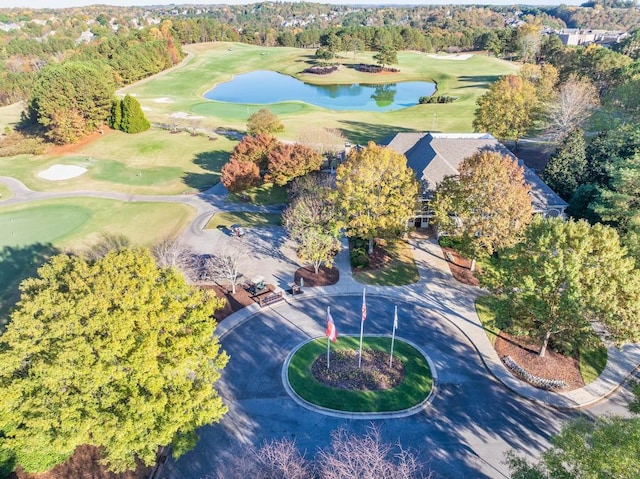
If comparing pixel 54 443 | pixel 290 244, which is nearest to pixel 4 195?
pixel 290 244

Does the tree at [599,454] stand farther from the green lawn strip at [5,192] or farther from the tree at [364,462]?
the green lawn strip at [5,192]

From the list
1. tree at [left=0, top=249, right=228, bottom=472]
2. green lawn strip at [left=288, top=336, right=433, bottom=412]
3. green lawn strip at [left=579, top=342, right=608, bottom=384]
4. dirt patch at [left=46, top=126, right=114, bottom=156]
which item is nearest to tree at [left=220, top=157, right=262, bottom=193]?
green lawn strip at [left=288, top=336, right=433, bottom=412]

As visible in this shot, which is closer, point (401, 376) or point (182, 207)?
point (401, 376)

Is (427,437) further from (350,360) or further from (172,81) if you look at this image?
(172,81)

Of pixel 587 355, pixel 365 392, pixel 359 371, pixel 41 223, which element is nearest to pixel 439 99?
pixel 587 355

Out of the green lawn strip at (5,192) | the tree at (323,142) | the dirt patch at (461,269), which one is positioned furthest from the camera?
the tree at (323,142)

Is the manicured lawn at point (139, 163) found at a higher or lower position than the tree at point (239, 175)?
lower

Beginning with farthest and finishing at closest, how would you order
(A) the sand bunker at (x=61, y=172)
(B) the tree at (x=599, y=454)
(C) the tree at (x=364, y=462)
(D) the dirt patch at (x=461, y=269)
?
1. (A) the sand bunker at (x=61, y=172)
2. (D) the dirt patch at (x=461, y=269)
3. (C) the tree at (x=364, y=462)
4. (B) the tree at (x=599, y=454)

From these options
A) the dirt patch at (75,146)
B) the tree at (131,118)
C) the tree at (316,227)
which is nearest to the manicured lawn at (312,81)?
the tree at (131,118)
